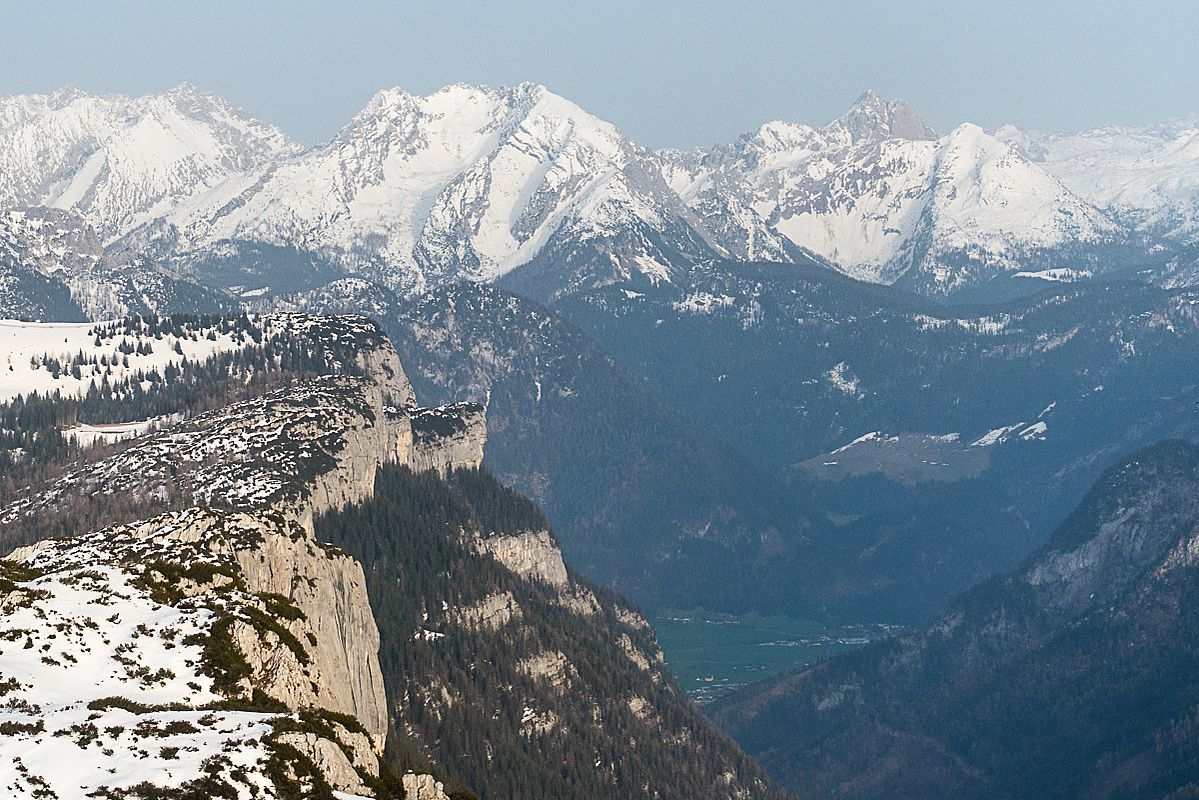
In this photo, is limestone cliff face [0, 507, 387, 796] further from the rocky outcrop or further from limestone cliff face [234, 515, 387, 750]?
the rocky outcrop

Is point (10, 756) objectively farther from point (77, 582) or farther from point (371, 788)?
point (77, 582)

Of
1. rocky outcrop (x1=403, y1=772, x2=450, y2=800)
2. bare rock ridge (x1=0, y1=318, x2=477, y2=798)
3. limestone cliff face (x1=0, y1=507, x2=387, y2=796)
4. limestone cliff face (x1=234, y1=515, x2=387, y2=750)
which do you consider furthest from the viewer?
limestone cliff face (x1=234, y1=515, x2=387, y2=750)

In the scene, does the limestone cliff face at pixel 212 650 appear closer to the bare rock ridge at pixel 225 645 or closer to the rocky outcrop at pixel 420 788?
Result: the bare rock ridge at pixel 225 645

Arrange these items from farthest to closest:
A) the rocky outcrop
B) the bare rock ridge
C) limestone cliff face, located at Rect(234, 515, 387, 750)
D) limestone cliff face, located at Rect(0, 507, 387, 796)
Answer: limestone cliff face, located at Rect(234, 515, 387, 750) → the rocky outcrop → limestone cliff face, located at Rect(0, 507, 387, 796) → the bare rock ridge

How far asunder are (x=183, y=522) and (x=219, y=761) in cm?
8111

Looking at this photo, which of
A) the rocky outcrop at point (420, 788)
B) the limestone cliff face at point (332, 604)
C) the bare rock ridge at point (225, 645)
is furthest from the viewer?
the limestone cliff face at point (332, 604)

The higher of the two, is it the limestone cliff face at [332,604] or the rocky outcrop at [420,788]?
the limestone cliff face at [332,604]

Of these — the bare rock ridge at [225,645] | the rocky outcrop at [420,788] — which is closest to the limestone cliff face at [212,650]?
the bare rock ridge at [225,645]

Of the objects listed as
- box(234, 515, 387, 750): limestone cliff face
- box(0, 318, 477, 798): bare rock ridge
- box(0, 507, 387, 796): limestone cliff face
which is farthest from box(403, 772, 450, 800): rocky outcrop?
box(234, 515, 387, 750): limestone cliff face

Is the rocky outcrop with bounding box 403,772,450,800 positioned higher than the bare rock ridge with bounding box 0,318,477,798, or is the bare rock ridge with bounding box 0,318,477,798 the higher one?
the bare rock ridge with bounding box 0,318,477,798

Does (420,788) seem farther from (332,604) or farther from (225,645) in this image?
(332,604)

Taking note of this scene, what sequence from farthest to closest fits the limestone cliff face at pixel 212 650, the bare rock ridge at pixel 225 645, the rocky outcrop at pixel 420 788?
the rocky outcrop at pixel 420 788 → the limestone cliff face at pixel 212 650 → the bare rock ridge at pixel 225 645

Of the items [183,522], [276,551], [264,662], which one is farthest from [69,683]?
[183,522]

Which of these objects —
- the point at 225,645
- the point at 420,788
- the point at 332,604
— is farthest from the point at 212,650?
the point at 332,604
